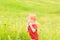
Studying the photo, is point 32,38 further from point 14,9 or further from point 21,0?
point 21,0

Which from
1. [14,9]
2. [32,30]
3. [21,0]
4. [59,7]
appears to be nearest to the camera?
[32,30]

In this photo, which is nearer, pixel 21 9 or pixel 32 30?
pixel 32 30

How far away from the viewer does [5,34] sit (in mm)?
6836

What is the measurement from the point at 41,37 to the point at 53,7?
22575 mm

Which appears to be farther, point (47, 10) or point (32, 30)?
point (47, 10)

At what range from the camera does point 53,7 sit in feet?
99.0

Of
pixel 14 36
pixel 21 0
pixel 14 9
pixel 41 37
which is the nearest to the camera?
pixel 14 36

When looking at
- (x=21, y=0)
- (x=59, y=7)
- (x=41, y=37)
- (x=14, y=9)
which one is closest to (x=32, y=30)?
(x=41, y=37)

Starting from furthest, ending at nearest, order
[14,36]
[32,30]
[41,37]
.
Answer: [41,37] → [14,36] → [32,30]

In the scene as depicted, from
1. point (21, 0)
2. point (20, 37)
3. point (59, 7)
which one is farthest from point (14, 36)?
point (21, 0)

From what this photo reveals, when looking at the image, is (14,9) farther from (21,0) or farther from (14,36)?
(14,36)

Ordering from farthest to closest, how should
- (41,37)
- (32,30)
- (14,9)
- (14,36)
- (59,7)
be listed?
(59,7) → (14,9) → (41,37) → (14,36) → (32,30)

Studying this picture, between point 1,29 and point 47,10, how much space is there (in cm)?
2219

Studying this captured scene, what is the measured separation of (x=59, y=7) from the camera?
30.0 metres
